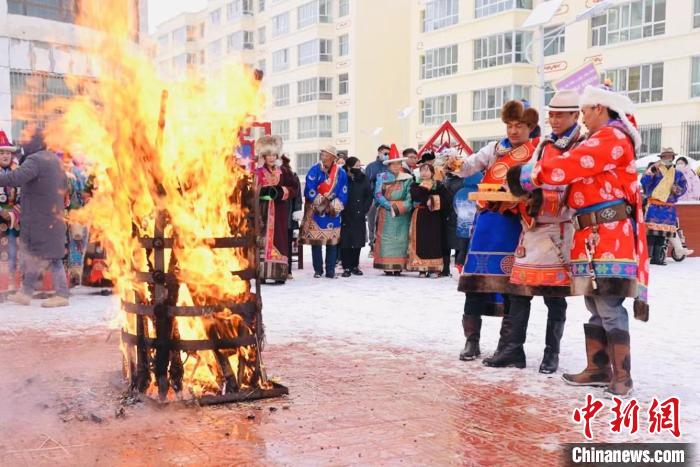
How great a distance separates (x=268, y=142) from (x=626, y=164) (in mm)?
6983

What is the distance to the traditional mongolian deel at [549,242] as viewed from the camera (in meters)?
5.80

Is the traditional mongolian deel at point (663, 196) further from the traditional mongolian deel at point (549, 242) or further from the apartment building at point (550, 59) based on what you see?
the apartment building at point (550, 59)

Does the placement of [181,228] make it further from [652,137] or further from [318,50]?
[318,50]

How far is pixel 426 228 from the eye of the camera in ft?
41.9

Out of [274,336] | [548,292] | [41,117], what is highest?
[41,117]

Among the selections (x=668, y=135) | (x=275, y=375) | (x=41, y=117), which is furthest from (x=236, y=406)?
(x=668, y=135)

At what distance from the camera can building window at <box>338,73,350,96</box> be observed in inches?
2137

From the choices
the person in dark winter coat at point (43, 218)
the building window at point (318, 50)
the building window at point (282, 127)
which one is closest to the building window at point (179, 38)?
the person in dark winter coat at point (43, 218)

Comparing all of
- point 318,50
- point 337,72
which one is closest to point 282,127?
point 337,72

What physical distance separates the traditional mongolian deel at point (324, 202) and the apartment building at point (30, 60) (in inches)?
279

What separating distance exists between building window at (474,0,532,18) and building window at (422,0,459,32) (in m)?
1.71

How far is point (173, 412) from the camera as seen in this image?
5000 mm

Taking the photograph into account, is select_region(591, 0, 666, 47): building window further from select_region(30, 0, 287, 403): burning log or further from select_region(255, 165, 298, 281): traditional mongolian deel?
select_region(30, 0, 287, 403): burning log

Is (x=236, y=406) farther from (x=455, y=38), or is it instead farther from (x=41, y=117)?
(x=455, y=38)
